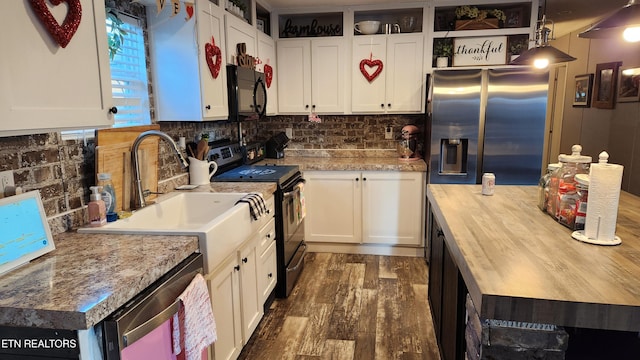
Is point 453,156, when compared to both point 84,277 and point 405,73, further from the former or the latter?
point 84,277

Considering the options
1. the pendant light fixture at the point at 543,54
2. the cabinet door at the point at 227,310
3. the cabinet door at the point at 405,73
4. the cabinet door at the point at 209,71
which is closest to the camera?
the cabinet door at the point at 227,310

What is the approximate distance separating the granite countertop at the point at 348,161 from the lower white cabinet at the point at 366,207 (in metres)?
0.06

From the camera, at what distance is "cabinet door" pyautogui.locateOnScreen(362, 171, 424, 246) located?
12.6 ft

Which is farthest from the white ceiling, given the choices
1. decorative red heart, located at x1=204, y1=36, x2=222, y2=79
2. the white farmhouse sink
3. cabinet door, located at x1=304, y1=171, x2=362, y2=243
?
the white farmhouse sink

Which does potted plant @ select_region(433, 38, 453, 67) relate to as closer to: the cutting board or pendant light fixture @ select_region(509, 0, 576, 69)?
pendant light fixture @ select_region(509, 0, 576, 69)

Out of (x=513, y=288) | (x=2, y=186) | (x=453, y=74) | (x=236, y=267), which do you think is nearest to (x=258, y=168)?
(x=236, y=267)

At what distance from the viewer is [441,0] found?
382cm

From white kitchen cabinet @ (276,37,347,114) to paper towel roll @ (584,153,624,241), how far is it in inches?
112

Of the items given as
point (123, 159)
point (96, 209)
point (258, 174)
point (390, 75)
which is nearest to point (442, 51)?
point (390, 75)

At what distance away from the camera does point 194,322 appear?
1532 millimetres

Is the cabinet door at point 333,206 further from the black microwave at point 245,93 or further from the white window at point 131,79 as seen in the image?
the white window at point 131,79

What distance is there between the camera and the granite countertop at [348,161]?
382cm

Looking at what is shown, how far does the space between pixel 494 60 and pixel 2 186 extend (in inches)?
155

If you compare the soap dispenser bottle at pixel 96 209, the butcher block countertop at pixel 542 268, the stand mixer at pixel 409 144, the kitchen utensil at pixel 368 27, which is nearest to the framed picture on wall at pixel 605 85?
the stand mixer at pixel 409 144
